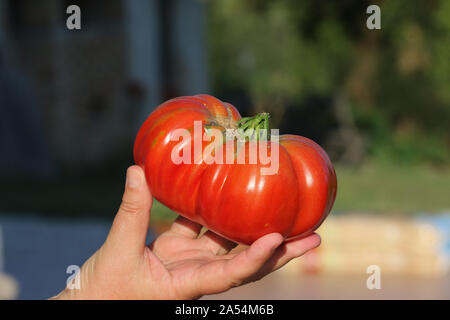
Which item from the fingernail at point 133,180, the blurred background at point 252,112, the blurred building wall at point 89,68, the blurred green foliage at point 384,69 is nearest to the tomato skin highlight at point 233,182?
the fingernail at point 133,180

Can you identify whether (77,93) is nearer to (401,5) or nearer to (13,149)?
(13,149)

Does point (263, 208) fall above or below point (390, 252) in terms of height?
above

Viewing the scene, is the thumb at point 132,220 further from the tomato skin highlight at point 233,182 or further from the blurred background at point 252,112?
the blurred background at point 252,112

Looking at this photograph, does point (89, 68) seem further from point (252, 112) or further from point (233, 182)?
point (233, 182)

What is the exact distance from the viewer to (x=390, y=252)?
6043mm

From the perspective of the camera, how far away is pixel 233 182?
7.15 feet

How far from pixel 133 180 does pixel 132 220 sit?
157 millimetres

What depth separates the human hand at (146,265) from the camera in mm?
2156

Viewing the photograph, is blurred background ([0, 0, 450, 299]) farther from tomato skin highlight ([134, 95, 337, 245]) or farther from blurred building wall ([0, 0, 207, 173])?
tomato skin highlight ([134, 95, 337, 245])

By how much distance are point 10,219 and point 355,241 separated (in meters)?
4.33

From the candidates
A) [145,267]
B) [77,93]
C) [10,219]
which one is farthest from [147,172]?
[77,93]

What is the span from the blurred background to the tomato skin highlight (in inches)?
125

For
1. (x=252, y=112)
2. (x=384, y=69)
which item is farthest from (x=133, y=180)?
(x=384, y=69)

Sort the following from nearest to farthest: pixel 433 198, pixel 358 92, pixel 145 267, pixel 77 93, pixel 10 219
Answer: pixel 145 267
pixel 10 219
pixel 433 198
pixel 77 93
pixel 358 92
